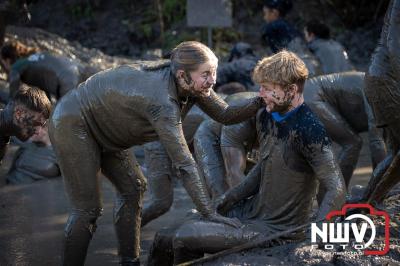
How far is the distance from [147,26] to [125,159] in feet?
39.5

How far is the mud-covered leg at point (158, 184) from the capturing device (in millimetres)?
6961

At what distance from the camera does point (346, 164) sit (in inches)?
299

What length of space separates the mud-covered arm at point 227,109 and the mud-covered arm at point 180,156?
0.43 meters

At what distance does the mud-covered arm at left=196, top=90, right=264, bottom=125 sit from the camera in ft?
18.0

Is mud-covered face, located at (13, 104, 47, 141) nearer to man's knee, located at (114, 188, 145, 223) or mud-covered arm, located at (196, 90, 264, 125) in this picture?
man's knee, located at (114, 188, 145, 223)

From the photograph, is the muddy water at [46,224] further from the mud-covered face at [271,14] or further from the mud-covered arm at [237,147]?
the mud-covered face at [271,14]

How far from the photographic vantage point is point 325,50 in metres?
10.4

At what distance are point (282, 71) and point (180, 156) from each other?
0.72 meters

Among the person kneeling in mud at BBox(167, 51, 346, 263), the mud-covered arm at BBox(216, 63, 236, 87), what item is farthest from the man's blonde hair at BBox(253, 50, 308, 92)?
the mud-covered arm at BBox(216, 63, 236, 87)

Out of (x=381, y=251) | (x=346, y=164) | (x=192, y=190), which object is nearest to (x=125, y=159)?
(x=192, y=190)

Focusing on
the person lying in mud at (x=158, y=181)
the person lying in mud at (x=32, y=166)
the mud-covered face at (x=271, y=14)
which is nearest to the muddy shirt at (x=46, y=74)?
the person lying in mud at (x=32, y=166)

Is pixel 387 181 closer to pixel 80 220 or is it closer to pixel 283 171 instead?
pixel 283 171

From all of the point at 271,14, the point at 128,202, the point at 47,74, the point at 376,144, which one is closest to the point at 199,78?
the point at 128,202

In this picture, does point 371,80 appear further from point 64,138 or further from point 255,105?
point 64,138
